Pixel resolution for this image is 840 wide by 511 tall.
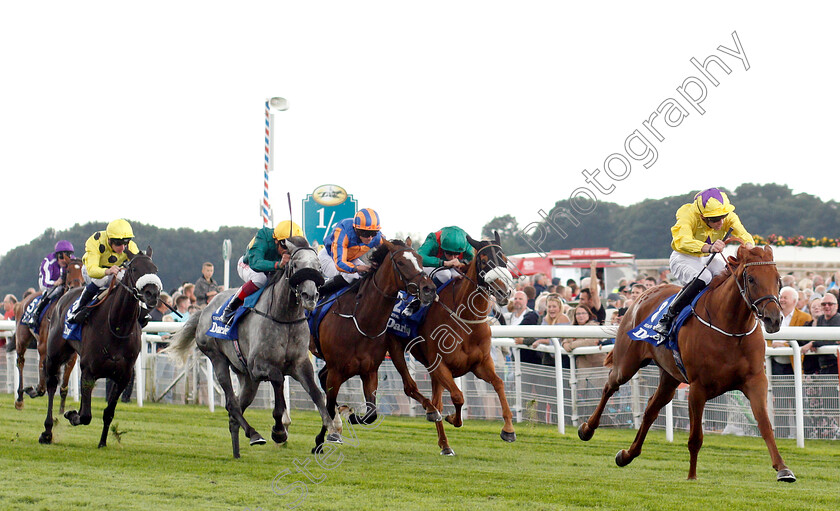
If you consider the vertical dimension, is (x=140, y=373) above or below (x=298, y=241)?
below

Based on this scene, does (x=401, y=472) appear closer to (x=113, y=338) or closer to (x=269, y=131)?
(x=113, y=338)

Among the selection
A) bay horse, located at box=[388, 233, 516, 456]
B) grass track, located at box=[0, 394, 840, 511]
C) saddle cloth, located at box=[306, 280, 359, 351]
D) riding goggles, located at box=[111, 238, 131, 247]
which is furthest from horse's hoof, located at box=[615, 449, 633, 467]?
riding goggles, located at box=[111, 238, 131, 247]

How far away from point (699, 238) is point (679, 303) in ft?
1.68

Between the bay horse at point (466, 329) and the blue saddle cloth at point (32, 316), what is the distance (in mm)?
4058

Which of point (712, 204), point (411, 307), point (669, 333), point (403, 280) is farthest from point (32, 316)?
point (712, 204)

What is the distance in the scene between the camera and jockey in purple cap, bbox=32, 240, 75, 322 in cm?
941

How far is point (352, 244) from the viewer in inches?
303

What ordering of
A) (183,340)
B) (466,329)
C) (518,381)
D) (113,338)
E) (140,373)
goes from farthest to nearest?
(140,373) → (518,381) → (183,340) → (113,338) → (466,329)

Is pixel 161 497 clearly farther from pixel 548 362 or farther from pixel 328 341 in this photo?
pixel 548 362

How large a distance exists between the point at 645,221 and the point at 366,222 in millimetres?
51141

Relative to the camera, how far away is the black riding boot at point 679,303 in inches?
243

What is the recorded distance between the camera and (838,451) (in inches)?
294

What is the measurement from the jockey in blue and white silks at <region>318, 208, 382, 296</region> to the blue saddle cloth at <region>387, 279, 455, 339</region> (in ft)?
1.38

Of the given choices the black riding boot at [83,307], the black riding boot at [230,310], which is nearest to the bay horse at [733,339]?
the black riding boot at [230,310]
